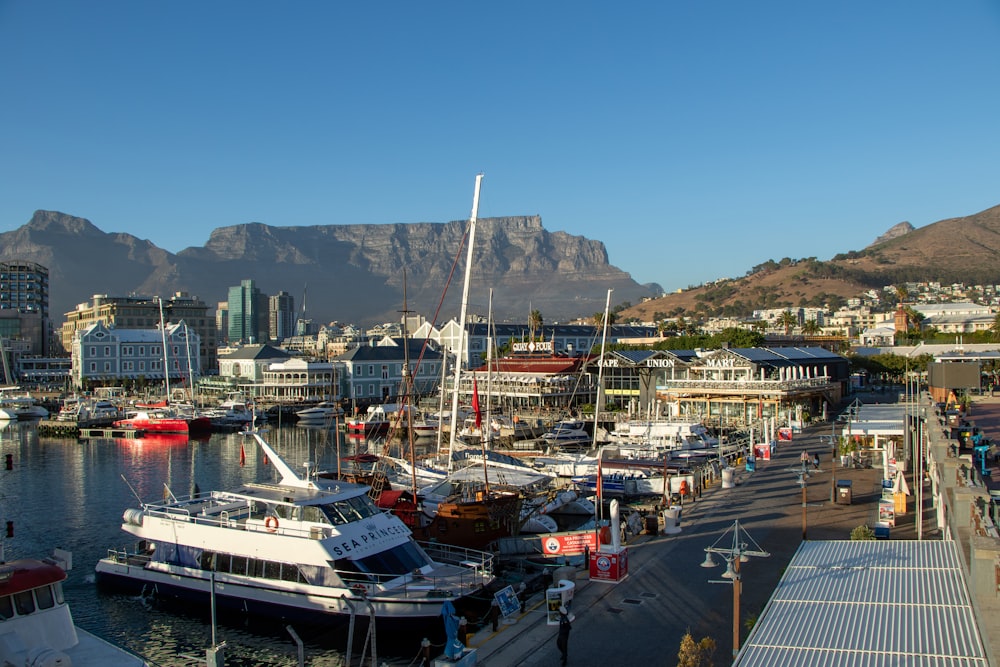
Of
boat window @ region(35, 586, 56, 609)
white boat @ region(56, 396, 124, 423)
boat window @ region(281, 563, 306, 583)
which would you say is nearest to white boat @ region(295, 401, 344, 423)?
white boat @ region(56, 396, 124, 423)

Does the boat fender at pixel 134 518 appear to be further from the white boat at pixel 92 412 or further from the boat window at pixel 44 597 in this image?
the white boat at pixel 92 412

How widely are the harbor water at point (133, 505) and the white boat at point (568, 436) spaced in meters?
16.6

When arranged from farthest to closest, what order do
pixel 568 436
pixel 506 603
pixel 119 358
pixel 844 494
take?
pixel 119 358 < pixel 568 436 < pixel 844 494 < pixel 506 603

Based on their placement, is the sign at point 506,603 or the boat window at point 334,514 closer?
the sign at point 506,603

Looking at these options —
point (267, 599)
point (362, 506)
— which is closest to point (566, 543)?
point (362, 506)

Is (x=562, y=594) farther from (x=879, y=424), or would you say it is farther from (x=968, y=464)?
(x=879, y=424)

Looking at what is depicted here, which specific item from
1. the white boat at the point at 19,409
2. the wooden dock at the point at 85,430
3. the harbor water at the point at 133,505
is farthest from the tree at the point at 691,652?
the white boat at the point at 19,409

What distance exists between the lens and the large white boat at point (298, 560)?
21625 millimetres

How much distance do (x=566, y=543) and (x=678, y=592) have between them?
6889 millimetres

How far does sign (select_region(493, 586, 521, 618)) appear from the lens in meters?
18.8

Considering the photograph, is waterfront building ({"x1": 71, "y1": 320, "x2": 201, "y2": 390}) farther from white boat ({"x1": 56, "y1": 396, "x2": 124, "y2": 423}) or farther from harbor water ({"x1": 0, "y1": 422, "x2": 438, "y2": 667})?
harbor water ({"x1": 0, "y1": 422, "x2": 438, "y2": 667})

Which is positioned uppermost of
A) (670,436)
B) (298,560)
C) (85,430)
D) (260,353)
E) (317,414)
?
(260,353)

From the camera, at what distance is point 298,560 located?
73.3 ft

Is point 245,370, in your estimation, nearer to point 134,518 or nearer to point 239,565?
point 134,518
